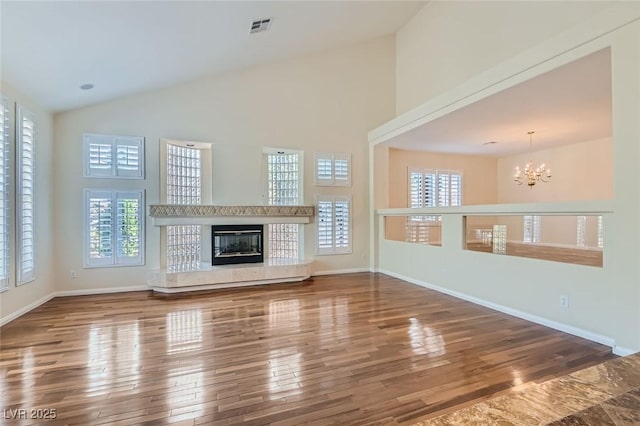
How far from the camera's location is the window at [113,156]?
5.32 meters

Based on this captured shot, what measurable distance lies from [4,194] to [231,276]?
3.28 meters

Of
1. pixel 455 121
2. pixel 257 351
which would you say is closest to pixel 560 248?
pixel 455 121

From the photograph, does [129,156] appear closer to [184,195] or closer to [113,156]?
[113,156]

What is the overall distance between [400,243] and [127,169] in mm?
5399

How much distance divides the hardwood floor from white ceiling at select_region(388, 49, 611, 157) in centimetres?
292

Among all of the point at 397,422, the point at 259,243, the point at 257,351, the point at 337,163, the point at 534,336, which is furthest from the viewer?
the point at 337,163

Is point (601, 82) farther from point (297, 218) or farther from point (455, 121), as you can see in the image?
point (297, 218)

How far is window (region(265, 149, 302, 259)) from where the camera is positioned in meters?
6.86

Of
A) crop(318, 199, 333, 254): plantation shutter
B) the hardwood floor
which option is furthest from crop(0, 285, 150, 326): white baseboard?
crop(318, 199, 333, 254): plantation shutter

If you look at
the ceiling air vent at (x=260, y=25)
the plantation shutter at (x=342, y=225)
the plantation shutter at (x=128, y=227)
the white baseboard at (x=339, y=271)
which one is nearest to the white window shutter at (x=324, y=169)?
the plantation shutter at (x=342, y=225)

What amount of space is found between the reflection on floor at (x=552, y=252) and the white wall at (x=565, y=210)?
147mm

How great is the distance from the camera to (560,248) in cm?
416

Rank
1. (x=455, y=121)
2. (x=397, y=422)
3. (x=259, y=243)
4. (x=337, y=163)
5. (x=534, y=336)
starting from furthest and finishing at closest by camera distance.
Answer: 1. (x=337, y=163)
2. (x=259, y=243)
3. (x=455, y=121)
4. (x=534, y=336)
5. (x=397, y=422)

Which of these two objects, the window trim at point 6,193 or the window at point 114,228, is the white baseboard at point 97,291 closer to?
the window at point 114,228
